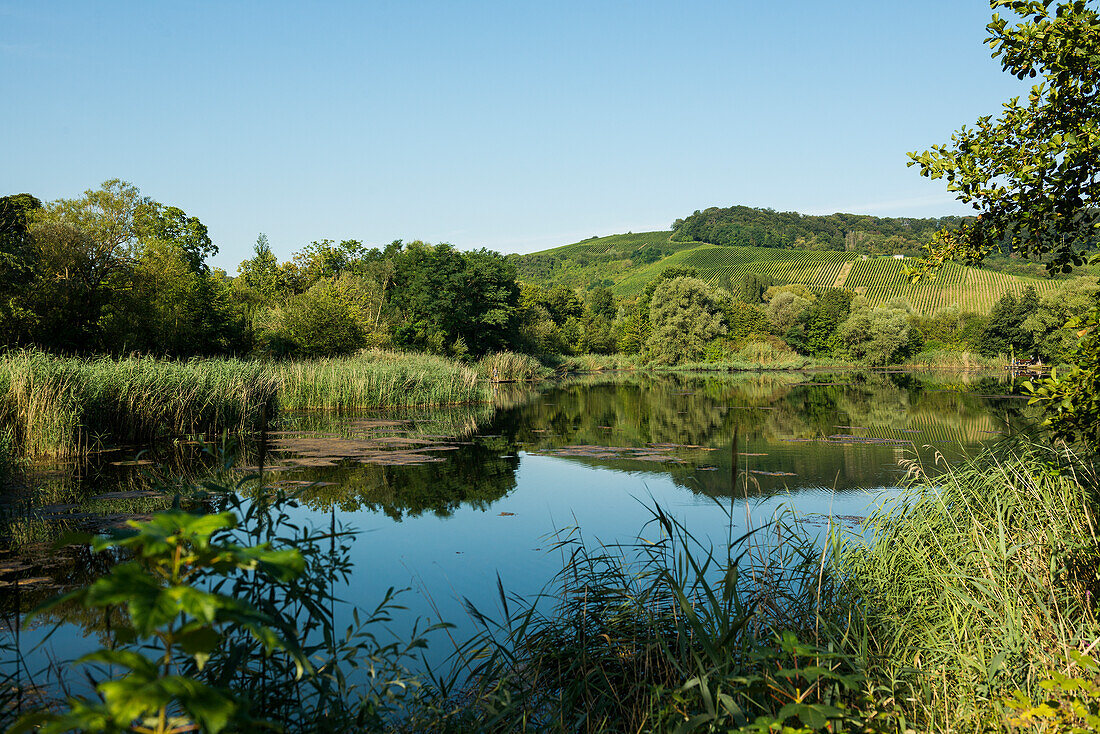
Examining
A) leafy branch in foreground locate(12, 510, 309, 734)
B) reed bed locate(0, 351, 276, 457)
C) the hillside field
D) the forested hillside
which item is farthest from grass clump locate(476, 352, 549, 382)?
the forested hillside

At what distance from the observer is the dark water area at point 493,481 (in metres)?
5.55

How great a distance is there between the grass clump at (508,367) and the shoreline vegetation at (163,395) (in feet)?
43.7

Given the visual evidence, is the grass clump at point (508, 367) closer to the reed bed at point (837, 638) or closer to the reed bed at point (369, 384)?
the reed bed at point (369, 384)

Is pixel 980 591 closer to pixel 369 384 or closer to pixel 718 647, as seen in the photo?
pixel 718 647

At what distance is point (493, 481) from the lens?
1012 centimetres

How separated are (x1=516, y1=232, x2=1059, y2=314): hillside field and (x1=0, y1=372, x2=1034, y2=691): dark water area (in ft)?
155

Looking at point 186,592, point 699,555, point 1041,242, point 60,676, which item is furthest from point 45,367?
point 1041,242

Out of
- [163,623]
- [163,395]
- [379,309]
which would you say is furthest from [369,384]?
[163,623]

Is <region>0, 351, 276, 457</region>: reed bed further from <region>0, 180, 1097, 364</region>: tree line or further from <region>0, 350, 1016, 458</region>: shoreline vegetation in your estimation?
<region>0, 180, 1097, 364</region>: tree line

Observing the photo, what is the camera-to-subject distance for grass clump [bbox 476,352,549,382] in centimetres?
3581

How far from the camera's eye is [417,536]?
279 inches

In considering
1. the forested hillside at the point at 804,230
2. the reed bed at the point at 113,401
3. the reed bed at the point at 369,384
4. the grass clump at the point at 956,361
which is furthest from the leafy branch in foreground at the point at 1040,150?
the forested hillside at the point at 804,230

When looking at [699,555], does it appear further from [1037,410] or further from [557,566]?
[1037,410]

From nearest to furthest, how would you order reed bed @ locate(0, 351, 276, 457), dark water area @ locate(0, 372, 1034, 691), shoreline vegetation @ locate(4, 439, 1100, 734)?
shoreline vegetation @ locate(4, 439, 1100, 734), dark water area @ locate(0, 372, 1034, 691), reed bed @ locate(0, 351, 276, 457)
